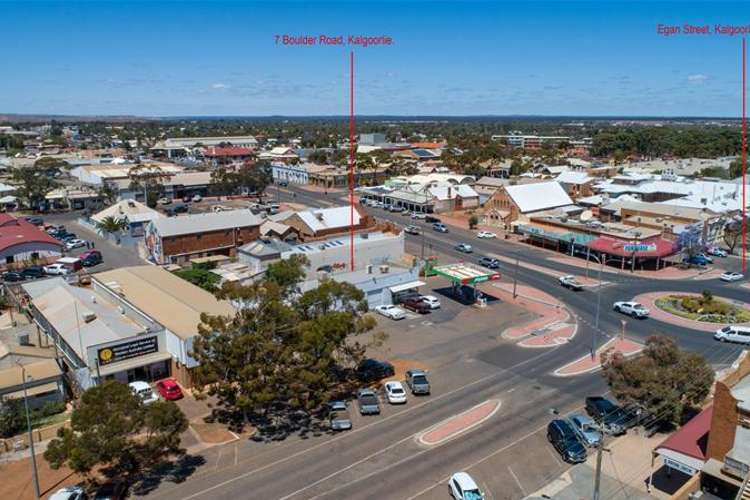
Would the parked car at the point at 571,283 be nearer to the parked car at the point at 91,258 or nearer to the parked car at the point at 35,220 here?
the parked car at the point at 91,258

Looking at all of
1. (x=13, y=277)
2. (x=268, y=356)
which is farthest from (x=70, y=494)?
(x=13, y=277)

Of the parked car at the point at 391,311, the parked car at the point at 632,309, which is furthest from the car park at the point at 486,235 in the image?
the parked car at the point at 391,311

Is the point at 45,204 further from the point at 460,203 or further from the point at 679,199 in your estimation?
the point at 679,199

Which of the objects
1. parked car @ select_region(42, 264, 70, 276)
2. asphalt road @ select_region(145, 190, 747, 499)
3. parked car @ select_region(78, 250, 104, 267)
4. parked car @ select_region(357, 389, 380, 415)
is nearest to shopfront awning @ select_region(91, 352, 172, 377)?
asphalt road @ select_region(145, 190, 747, 499)

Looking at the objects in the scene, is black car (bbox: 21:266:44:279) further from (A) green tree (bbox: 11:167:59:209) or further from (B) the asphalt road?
(B) the asphalt road

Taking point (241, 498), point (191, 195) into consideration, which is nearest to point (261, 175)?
point (191, 195)
